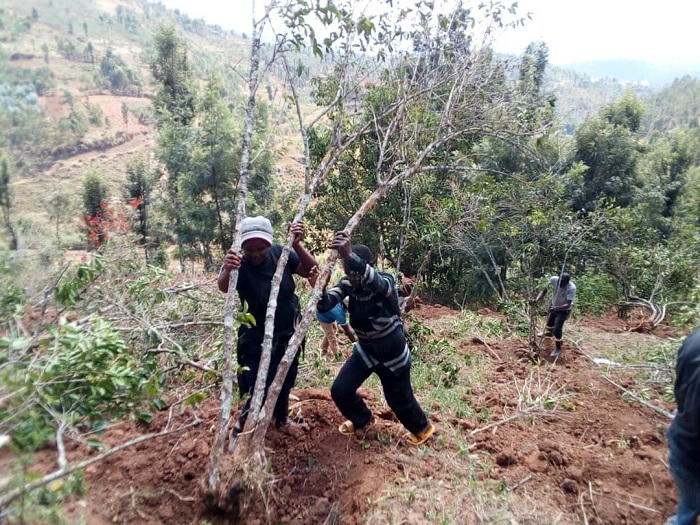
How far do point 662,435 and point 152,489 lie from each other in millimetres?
3829

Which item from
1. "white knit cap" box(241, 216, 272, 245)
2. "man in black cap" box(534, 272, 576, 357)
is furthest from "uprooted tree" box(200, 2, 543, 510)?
"man in black cap" box(534, 272, 576, 357)

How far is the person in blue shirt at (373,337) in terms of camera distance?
2.67 m

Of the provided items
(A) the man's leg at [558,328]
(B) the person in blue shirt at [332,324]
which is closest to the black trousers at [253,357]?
(B) the person in blue shirt at [332,324]

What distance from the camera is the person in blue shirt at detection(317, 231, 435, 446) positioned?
267 cm

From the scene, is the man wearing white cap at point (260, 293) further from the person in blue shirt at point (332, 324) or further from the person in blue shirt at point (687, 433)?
the person in blue shirt at point (687, 433)

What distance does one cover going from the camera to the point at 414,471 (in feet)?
8.91

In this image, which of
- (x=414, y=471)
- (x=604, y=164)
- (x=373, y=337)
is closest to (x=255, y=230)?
(x=373, y=337)

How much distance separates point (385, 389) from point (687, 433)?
1.65m

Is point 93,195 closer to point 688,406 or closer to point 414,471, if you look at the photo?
point 414,471

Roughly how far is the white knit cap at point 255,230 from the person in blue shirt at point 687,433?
234 centimetres

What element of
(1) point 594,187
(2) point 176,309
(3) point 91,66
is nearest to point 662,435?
(2) point 176,309

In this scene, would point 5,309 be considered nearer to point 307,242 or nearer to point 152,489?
point 152,489

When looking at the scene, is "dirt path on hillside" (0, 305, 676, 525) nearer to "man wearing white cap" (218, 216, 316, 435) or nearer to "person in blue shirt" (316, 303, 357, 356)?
"man wearing white cap" (218, 216, 316, 435)

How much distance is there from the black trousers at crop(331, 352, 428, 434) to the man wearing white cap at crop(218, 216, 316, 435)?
0.37 meters
